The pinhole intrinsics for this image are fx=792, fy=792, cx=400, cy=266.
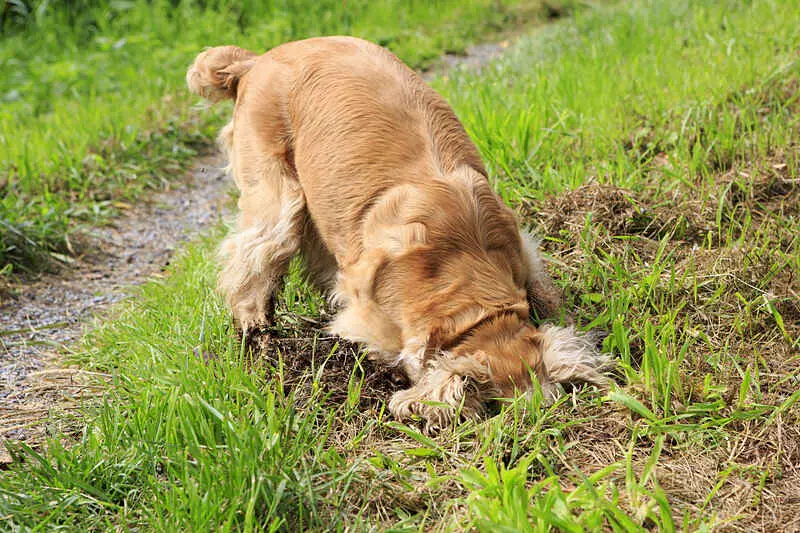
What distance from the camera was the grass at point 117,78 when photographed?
5.06 metres

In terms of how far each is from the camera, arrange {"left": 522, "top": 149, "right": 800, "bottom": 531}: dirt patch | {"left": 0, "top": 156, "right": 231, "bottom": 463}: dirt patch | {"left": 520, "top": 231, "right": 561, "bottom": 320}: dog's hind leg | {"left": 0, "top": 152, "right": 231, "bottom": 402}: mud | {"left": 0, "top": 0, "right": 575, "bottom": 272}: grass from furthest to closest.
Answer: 1. {"left": 0, "top": 0, "right": 575, "bottom": 272}: grass
2. {"left": 0, "top": 152, "right": 231, "bottom": 402}: mud
3. {"left": 0, "top": 156, "right": 231, "bottom": 463}: dirt patch
4. {"left": 520, "top": 231, "right": 561, "bottom": 320}: dog's hind leg
5. {"left": 522, "top": 149, "right": 800, "bottom": 531}: dirt patch

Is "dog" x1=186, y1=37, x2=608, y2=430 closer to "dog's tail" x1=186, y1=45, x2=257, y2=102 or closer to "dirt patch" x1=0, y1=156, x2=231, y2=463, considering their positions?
"dog's tail" x1=186, y1=45, x2=257, y2=102

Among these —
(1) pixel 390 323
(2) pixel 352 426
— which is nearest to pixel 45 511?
(2) pixel 352 426

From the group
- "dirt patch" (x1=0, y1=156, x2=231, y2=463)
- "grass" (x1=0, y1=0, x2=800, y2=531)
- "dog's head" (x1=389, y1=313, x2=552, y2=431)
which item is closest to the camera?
"grass" (x1=0, y1=0, x2=800, y2=531)

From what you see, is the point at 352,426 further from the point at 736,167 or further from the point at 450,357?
the point at 736,167

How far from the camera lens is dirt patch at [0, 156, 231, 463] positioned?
10.6 feet

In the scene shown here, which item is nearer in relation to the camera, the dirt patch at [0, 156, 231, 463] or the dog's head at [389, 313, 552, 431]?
the dog's head at [389, 313, 552, 431]

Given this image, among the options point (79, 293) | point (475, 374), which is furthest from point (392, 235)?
point (79, 293)

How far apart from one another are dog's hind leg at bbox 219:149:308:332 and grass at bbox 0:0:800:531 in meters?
A: 0.12

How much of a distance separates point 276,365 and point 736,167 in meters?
2.55

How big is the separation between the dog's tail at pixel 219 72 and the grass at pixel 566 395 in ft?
2.77

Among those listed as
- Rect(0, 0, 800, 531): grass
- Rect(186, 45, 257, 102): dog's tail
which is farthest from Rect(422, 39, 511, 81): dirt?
Rect(186, 45, 257, 102): dog's tail

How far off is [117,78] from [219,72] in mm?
3833

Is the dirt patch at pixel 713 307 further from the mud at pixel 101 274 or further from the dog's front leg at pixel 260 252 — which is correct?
the mud at pixel 101 274
